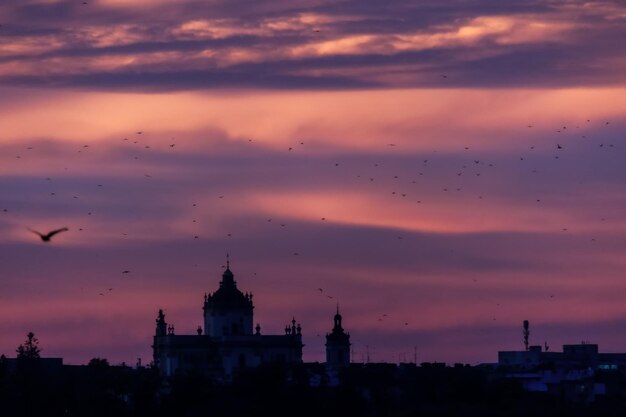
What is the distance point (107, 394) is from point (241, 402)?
13.7 m

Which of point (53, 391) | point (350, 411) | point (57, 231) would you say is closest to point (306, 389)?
point (350, 411)

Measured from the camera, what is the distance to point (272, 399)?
15862 centimetres

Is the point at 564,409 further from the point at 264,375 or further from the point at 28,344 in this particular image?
the point at 28,344

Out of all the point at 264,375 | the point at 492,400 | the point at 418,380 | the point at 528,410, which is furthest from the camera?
the point at 418,380

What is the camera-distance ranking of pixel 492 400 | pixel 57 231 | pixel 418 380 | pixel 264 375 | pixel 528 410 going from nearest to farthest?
pixel 57 231
pixel 528 410
pixel 492 400
pixel 264 375
pixel 418 380

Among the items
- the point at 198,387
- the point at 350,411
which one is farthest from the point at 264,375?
the point at 350,411

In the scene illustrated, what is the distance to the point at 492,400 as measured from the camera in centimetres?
16450

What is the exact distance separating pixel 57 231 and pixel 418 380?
421 feet

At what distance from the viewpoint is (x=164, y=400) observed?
166 metres

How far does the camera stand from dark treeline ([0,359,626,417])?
15162 centimetres

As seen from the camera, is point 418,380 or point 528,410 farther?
point 418,380

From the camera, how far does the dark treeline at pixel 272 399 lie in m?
152

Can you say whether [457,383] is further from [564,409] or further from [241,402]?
[241,402]

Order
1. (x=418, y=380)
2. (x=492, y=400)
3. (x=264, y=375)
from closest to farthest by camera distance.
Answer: (x=492, y=400)
(x=264, y=375)
(x=418, y=380)
